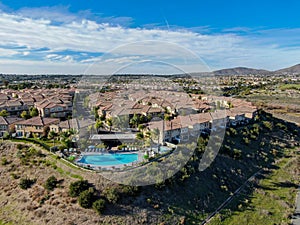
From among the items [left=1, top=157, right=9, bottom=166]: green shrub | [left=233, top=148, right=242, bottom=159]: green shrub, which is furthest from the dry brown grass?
[left=233, top=148, right=242, bottom=159]: green shrub

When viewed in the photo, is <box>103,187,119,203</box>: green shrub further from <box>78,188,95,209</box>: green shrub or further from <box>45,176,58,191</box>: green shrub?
<box>45,176,58,191</box>: green shrub

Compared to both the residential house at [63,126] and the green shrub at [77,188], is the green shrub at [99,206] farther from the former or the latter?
the residential house at [63,126]

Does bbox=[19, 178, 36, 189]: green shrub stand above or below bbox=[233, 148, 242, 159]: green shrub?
below

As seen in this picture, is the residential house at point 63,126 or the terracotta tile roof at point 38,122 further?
the terracotta tile roof at point 38,122

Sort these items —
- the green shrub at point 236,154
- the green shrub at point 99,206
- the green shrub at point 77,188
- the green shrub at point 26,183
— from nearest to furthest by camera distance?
the green shrub at point 99,206 < the green shrub at point 77,188 < the green shrub at point 26,183 < the green shrub at point 236,154

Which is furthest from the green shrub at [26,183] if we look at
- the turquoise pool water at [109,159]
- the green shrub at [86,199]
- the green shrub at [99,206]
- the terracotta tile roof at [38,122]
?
the terracotta tile roof at [38,122]
